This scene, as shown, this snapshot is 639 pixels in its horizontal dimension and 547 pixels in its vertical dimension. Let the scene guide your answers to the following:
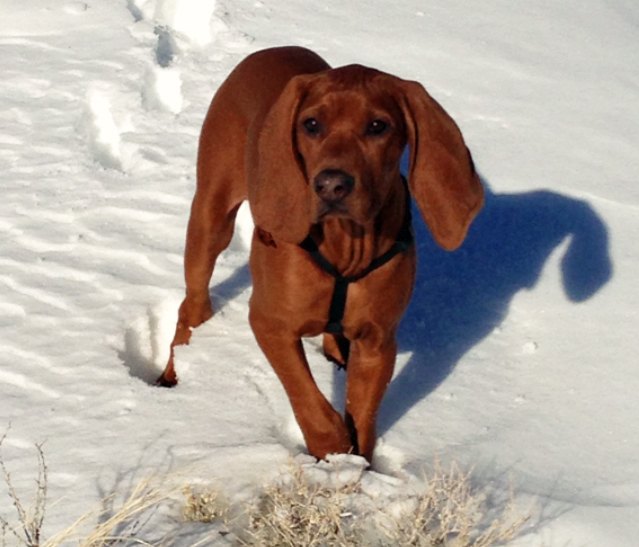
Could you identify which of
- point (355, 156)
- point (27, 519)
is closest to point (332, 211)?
point (355, 156)

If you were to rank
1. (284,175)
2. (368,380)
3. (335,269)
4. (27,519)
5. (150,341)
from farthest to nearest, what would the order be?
(150,341) < (368,380) < (335,269) < (284,175) < (27,519)

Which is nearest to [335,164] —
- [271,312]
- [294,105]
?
[294,105]

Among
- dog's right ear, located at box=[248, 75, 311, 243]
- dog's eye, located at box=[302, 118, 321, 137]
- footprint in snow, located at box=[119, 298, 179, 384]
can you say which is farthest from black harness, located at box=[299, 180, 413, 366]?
footprint in snow, located at box=[119, 298, 179, 384]

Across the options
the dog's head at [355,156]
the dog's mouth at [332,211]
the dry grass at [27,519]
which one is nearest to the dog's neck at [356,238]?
the dog's head at [355,156]

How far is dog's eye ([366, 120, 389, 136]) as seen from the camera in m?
3.54

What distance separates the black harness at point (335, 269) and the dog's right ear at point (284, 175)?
0.35 ft

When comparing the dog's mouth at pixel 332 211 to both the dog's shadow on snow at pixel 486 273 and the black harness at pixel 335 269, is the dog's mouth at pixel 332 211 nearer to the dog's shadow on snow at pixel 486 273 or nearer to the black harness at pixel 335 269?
the black harness at pixel 335 269

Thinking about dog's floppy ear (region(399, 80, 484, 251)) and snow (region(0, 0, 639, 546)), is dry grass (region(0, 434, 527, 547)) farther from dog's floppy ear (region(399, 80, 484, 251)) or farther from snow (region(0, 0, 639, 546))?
dog's floppy ear (region(399, 80, 484, 251))

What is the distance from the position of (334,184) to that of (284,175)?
33 cm

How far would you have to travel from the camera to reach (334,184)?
3414 mm

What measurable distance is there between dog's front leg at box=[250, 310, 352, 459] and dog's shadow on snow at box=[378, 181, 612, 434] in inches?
22.5

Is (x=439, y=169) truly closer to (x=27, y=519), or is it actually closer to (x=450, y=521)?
(x=450, y=521)

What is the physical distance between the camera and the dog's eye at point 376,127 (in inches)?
139

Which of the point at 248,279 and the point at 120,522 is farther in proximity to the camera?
the point at 248,279
